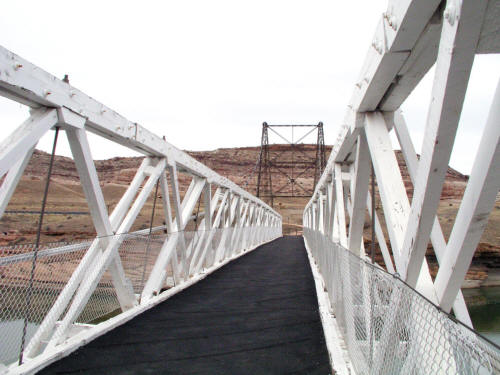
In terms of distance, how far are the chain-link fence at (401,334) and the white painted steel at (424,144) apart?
0.04 feet

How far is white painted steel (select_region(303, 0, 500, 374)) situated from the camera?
1396 mm

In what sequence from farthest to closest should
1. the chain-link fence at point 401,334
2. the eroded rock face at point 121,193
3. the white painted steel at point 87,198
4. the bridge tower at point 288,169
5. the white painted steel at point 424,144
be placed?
1. the bridge tower at point 288,169
2. the eroded rock face at point 121,193
3. the white painted steel at point 87,198
4. the white painted steel at point 424,144
5. the chain-link fence at point 401,334

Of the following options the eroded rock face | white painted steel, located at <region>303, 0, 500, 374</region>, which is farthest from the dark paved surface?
the eroded rock face

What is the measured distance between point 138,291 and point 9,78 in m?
3.07

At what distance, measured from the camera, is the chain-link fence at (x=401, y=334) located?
1142 millimetres

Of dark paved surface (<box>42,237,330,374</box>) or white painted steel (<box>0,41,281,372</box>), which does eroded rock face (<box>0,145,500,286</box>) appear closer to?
white painted steel (<box>0,41,281,372</box>)

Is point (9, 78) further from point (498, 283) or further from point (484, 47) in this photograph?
point (498, 283)

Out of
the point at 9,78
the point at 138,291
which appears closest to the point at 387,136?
the point at 9,78

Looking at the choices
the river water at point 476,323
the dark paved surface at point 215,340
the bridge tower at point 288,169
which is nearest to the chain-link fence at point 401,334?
the dark paved surface at point 215,340

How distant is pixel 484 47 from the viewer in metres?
1.74

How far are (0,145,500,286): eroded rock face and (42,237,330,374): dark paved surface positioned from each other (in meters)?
1.99

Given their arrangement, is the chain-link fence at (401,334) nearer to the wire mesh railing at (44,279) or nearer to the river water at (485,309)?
the wire mesh railing at (44,279)

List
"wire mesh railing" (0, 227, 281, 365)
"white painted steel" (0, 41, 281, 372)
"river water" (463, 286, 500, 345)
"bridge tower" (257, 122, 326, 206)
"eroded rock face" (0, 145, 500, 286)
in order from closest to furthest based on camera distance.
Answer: "white painted steel" (0, 41, 281, 372) → "wire mesh railing" (0, 227, 281, 365) → "river water" (463, 286, 500, 345) → "eroded rock face" (0, 145, 500, 286) → "bridge tower" (257, 122, 326, 206)

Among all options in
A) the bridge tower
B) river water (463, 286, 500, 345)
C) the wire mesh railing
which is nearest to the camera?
the wire mesh railing
